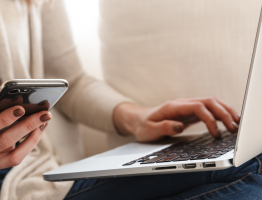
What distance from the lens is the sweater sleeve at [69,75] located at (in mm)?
883

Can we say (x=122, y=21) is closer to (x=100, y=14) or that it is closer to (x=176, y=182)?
(x=100, y=14)

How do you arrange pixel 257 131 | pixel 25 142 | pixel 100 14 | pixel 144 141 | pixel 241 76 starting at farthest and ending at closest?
pixel 100 14 → pixel 241 76 → pixel 144 141 → pixel 25 142 → pixel 257 131

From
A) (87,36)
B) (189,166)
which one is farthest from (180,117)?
(87,36)

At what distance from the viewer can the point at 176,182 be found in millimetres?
526

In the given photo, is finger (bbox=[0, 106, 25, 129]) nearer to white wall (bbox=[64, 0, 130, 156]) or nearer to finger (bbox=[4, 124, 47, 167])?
finger (bbox=[4, 124, 47, 167])

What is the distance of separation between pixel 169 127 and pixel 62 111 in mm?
436

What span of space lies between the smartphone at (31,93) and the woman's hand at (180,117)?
30cm

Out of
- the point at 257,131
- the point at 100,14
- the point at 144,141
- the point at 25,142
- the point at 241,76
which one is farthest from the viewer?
the point at 100,14

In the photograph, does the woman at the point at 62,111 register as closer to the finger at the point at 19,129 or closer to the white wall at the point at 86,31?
the finger at the point at 19,129

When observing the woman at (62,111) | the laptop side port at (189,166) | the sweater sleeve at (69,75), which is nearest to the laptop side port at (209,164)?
the laptop side port at (189,166)

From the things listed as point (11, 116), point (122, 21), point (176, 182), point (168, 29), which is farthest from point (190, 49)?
point (11, 116)

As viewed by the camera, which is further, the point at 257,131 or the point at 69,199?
the point at 69,199

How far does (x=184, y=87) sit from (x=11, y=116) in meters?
0.61

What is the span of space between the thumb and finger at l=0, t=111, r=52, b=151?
0.29 metres
